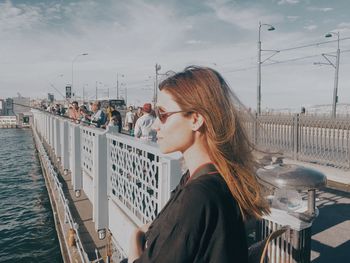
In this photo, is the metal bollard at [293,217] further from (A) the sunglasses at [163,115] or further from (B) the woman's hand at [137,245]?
(A) the sunglasses at [163,115]

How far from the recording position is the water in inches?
410

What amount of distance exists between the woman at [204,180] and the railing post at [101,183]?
15.1ft

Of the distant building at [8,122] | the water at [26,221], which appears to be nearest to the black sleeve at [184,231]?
the water at [26,221]

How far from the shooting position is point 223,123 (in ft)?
4.70

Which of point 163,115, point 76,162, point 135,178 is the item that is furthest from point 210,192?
point 76,162

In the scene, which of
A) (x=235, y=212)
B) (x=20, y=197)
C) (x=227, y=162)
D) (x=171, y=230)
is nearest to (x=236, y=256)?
(x=235, y=212)

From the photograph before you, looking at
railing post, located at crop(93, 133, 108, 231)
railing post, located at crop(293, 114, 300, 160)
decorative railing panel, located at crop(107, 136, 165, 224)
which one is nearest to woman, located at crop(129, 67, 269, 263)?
decorative railing panel, located at crop(107, 136, 165, 224)

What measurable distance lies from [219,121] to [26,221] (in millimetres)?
14149

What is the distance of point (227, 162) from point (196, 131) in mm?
212

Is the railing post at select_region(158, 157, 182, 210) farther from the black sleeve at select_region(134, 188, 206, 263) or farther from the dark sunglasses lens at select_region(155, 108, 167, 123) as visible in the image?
the black sleeve at select_region(134, 188, 206, 263)

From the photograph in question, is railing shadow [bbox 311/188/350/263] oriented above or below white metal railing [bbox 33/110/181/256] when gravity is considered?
below

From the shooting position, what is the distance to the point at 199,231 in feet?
3.74

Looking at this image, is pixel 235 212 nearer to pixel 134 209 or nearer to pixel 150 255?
pixel 150 255

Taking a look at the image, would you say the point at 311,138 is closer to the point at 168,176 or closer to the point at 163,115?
the point at 168,176
